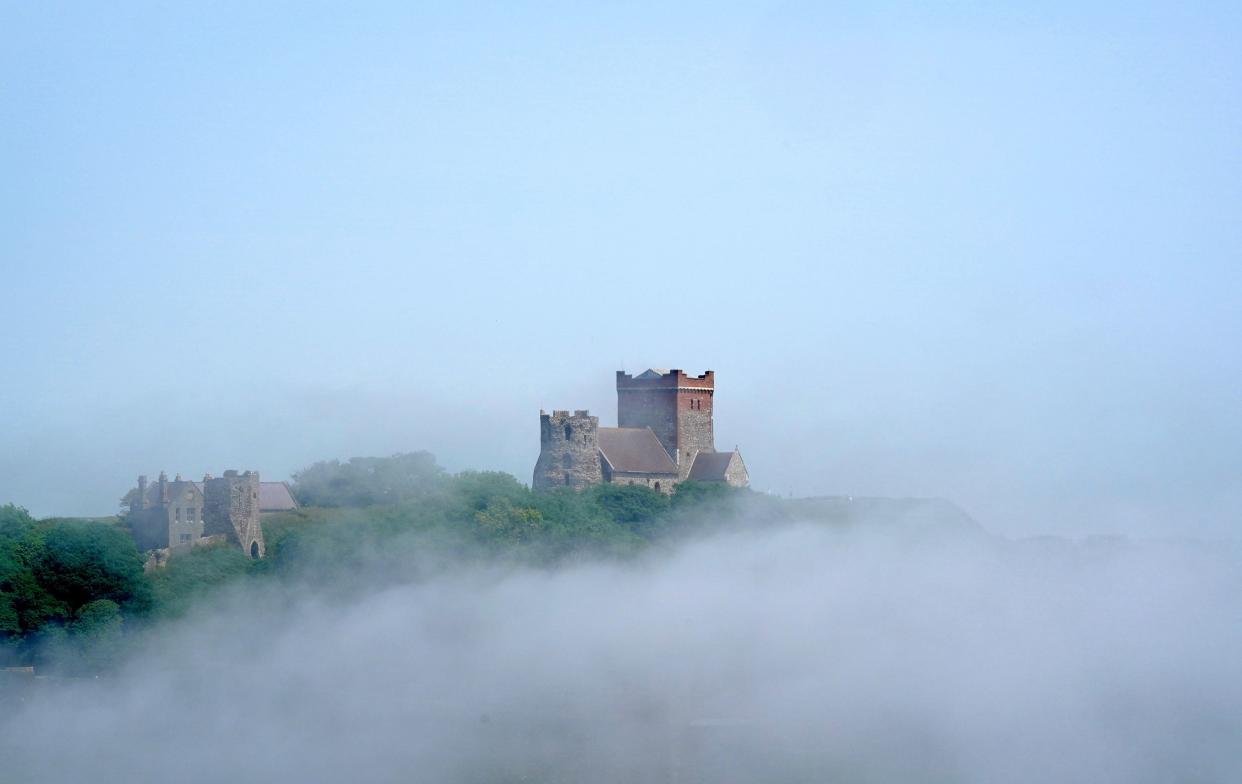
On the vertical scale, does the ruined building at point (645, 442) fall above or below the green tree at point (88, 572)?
above

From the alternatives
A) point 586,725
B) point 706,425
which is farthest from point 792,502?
point 586,725

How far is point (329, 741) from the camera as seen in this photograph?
1661 inches

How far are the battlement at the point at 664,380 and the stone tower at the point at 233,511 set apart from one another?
66.1 feet

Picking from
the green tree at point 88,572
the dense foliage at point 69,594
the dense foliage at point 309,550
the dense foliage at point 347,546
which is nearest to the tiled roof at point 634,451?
the dense foliage at point 347,546

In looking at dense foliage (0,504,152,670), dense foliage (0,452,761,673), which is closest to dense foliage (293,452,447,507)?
dense foliage (0,452,761,673)

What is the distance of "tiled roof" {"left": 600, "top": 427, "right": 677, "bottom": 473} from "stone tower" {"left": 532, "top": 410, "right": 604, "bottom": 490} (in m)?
1.27

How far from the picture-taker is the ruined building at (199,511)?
67.6 metres

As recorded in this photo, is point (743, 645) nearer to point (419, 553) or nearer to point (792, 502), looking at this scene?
point (419, 553)

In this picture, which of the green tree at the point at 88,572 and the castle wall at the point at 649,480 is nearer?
the green tree at the point at 88,572

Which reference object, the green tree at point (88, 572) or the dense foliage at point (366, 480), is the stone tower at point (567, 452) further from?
the green tree at point (88, 572)

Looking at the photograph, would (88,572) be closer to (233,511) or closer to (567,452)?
(233,511)

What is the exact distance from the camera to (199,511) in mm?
68938

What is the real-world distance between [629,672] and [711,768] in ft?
31.8

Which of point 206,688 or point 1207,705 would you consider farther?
point 206,688
